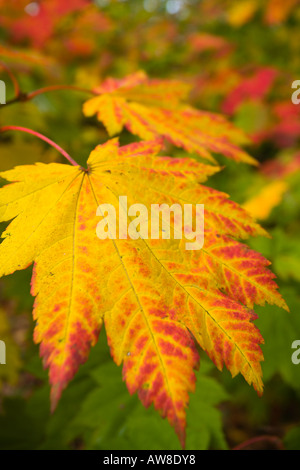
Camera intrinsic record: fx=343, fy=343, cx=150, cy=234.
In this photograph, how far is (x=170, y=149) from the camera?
1.89 meters

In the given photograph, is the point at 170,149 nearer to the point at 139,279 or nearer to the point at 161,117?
the point at 161,117

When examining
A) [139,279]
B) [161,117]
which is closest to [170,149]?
[161,117]

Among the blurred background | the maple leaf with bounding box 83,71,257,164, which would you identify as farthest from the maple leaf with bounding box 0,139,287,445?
the blurred background

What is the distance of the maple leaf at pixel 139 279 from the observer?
1.85 ft

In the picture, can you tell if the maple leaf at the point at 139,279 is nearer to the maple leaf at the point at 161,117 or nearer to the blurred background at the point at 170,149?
the maple leaf at the point at 161,117

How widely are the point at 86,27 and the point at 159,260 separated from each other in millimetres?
2479

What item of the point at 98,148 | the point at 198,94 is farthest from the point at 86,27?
the point at 98,148

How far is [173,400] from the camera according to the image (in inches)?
21.0

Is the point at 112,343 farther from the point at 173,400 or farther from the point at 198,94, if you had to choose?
the point at 198,94

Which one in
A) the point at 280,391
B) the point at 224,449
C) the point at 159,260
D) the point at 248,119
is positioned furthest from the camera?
the point at 248,119

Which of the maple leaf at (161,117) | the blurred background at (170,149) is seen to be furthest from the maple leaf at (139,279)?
the blurred background at (170,149)

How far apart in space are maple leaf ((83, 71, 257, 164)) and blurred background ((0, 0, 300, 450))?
13 centimetres

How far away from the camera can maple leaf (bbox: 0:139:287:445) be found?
563 millimetres

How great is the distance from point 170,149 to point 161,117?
87 cm
